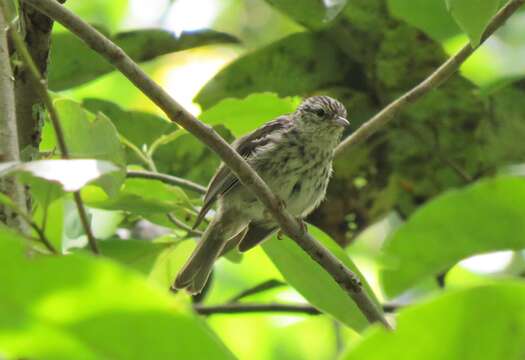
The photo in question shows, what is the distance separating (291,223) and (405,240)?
2.86ft

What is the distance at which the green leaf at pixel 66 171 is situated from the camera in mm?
1846

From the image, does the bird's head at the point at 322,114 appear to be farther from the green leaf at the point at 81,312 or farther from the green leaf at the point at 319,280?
the green leaf at the point at 81,312

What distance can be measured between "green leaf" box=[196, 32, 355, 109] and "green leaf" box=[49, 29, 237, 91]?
0.19m

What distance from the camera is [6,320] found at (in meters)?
1.19

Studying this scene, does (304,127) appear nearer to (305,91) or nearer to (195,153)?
(305,91)

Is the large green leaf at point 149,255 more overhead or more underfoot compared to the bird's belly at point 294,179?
more overhead

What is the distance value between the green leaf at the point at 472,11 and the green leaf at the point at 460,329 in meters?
1.26

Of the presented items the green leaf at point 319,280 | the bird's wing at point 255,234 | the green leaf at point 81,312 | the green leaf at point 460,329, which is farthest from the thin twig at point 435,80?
the green leaf at point 81,312

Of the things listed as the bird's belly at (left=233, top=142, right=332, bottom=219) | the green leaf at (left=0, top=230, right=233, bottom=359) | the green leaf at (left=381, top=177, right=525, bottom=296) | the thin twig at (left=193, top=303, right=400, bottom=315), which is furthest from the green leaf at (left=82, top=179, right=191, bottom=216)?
the green leaf at (left=0, top=230, right=233, bottom=359)

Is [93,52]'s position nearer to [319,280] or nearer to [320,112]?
[320,112]

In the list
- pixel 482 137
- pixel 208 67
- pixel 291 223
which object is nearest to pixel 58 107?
pixel 291 223

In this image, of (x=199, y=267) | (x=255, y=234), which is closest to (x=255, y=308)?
(x=199, y=267)

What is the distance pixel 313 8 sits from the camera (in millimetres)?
3992

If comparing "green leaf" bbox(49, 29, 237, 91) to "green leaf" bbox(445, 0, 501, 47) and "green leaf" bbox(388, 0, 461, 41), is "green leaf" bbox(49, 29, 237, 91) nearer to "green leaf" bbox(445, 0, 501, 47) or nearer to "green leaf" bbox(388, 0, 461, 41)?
"green leaf" bbox(388, 0, 461, 41)
